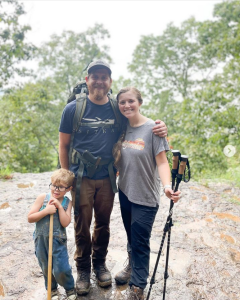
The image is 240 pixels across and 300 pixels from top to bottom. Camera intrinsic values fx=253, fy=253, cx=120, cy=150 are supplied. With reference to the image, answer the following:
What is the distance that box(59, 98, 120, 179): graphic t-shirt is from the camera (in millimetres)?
2383

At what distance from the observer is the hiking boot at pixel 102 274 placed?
8.61ft

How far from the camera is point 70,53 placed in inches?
767

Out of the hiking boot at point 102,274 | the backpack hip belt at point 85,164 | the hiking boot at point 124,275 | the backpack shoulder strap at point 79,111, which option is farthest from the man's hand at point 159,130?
the hiking boot at point 102,274

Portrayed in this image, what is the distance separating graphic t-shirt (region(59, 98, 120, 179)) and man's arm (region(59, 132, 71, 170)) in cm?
5

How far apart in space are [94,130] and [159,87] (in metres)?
16.5

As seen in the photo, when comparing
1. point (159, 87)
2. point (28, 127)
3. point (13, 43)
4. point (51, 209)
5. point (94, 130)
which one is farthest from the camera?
point (159, 87)

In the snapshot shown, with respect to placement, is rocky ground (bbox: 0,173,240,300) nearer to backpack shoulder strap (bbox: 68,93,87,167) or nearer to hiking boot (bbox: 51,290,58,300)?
hiking boot (bbox: 51,290,58,300)

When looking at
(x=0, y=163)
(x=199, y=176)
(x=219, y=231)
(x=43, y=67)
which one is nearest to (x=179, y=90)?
(x=43, y=67)

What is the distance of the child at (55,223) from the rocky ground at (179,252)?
0.49 meters

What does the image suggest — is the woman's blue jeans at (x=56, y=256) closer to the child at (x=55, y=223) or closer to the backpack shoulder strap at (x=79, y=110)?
the child at (x=55, y=223)

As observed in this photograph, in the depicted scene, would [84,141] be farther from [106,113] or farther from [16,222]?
[16,222]

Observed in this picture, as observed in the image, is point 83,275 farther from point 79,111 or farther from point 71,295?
point 79,111

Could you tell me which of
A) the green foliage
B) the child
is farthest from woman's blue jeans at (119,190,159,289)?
the green foliage

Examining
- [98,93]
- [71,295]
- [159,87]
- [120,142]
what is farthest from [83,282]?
[159,87]
